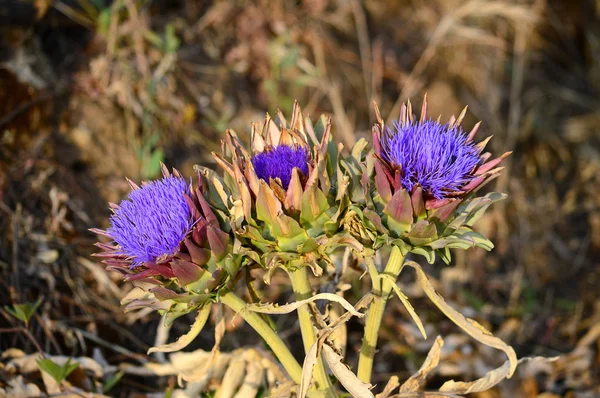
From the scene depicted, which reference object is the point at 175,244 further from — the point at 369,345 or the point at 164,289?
the point at 369,345

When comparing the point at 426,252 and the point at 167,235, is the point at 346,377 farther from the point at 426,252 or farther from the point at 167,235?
the point at 167,235

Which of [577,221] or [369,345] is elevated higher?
[577,221]

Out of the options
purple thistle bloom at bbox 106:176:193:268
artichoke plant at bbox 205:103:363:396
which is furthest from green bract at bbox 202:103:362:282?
purple thistle bloom at bbox 106:176:193:268

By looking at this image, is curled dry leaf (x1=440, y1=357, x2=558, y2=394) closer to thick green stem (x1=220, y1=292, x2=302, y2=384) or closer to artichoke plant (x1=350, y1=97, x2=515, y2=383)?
artichoke plant (x1=350, y1=97, x2=515, y2=383)

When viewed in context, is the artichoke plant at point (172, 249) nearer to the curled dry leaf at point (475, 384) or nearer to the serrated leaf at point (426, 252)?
the serrated leaf at point (426, 252)

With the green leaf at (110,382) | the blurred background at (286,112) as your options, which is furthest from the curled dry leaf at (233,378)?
the green leaf at (110,382)

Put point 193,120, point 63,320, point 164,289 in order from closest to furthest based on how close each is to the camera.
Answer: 1. point 164,289
2. point 63,320
3. point 193,120

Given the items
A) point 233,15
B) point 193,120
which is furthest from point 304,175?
point 233,15
